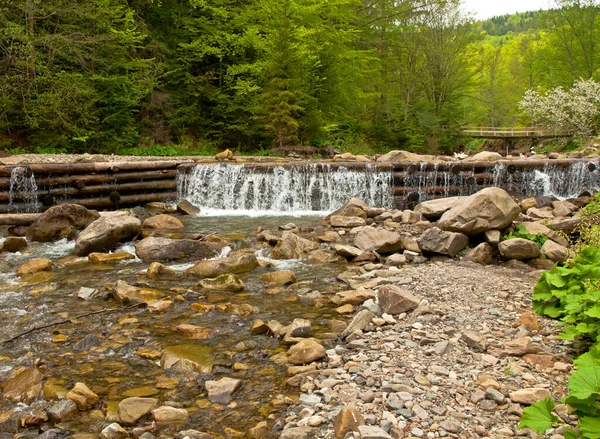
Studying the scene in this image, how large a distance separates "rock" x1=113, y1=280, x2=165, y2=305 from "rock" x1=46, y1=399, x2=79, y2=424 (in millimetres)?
2121

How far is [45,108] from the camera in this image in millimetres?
15570

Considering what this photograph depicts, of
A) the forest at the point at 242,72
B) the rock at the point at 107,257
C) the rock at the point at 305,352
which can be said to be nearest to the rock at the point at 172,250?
the rock at the point at 107,257

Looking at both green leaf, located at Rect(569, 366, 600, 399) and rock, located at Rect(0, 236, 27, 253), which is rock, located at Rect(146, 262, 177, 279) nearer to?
rock, located at Rect(0, 236, 27, 253)

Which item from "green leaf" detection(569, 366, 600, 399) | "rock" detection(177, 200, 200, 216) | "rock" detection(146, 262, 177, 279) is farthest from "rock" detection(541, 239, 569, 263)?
"rock" detection(177, 200, 200, 216)

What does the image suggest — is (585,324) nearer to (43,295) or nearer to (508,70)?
(43,295)

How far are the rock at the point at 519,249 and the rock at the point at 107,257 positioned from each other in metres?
5.76

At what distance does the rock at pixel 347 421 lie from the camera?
9.10ft

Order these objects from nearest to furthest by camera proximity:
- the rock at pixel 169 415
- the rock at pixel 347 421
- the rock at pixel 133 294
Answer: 1. the rock at pixel 347 421
2. the rock at pixel 169 415
3. the rock at pixel 133 294

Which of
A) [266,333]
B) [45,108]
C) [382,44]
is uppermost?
[382,44]

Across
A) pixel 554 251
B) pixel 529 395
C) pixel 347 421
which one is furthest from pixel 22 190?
pixel 529 395

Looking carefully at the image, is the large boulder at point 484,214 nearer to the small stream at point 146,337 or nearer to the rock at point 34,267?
the small stream at point 146,337

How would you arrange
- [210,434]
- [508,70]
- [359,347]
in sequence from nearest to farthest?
[210,434] < [359,347] < [508,70]

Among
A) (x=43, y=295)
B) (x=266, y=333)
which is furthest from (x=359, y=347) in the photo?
(x=43, y=295)

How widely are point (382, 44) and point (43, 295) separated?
26301 millimetres
